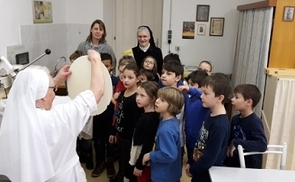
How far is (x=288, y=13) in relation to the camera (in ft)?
8.30

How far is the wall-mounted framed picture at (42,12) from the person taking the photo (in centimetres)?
315

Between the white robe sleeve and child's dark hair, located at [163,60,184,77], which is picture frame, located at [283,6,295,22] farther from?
the white robe sleeve

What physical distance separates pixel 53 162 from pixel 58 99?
0.98 m

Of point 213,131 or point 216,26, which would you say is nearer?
point 213,131

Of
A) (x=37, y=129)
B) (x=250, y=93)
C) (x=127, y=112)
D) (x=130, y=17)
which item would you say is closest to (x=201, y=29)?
(x=130, y=17)

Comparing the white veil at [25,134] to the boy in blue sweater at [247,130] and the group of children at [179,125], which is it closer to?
the group of children at [179,125]

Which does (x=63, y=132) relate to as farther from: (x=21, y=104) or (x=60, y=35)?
(x=60, y=35)

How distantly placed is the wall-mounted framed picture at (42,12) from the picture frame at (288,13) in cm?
260

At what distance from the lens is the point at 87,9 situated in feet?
13.7

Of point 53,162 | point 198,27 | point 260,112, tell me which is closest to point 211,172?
point 53,162

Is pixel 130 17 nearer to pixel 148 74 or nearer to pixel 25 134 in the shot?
pixel 148 74

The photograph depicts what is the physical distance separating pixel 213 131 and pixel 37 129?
888 millimetres

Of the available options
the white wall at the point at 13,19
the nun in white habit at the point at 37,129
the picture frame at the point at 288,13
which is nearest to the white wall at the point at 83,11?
the white wall at the point at 13,19

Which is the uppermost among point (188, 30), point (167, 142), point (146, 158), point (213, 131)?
point (188, 30)
